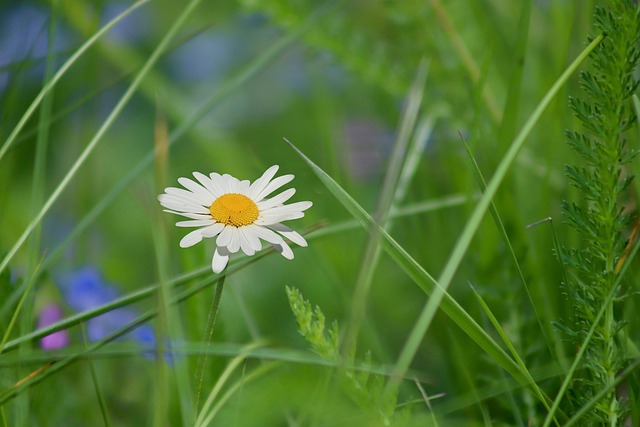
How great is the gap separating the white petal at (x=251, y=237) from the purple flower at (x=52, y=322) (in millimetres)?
525

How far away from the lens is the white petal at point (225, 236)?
0.42 m

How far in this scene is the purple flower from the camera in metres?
0.88

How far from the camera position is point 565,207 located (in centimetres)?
53

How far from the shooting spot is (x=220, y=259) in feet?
1.36

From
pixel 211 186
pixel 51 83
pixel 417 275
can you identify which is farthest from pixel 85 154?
pixel 417 275

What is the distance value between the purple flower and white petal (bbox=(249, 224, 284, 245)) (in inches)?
20.8

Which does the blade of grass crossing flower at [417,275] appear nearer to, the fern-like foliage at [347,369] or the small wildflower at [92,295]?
the fern-like foliage at [347,369]

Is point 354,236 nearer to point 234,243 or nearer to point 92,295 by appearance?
point 92,295

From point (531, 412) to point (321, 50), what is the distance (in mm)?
557

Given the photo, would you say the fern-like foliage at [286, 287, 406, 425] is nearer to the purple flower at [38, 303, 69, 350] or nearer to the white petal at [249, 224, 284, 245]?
the white petal at [249, 224, 284, 245]

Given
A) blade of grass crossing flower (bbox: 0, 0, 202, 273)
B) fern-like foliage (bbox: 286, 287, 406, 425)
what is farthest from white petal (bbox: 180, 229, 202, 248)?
blade of grass crossing flower (bbox: 0, 0, 202, 273)

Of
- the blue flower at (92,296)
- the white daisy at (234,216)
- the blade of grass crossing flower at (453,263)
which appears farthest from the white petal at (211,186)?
the blue flower at (92,296)

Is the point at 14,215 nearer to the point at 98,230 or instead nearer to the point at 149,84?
the point at 98,230

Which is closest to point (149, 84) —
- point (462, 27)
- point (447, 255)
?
point (462, 27)
